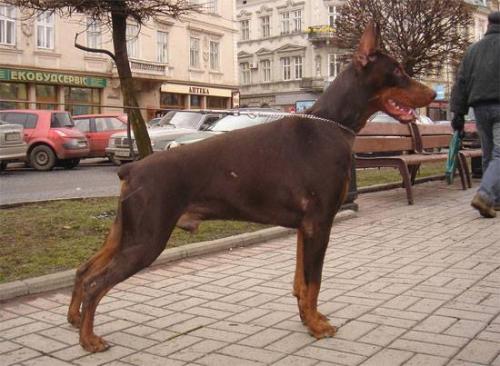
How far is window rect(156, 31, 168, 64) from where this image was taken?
136ft

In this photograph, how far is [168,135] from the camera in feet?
59.4

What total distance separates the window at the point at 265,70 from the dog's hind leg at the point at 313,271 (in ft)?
209

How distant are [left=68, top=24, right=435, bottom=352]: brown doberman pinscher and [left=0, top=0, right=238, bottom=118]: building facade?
2166cm

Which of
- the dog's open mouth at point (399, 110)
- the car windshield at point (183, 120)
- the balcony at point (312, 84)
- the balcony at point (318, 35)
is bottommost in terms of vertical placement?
the dog's open mouth at point (399, 110)

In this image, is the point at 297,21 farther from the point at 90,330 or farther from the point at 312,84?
the point at 90,330

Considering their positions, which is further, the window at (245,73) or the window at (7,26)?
the window at (245,73)

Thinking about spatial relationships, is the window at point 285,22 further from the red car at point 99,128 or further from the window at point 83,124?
the window at point 83,124

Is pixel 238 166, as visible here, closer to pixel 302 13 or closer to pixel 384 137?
pixel 384 137

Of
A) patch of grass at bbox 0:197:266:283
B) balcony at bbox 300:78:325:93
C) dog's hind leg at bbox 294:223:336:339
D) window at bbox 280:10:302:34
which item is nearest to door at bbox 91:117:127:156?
patch of grass at bbox 0:197:266:283

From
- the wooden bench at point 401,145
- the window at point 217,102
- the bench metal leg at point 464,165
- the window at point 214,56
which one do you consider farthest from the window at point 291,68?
the bench metal leg at point 464,165

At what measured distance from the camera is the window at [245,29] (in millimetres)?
69562

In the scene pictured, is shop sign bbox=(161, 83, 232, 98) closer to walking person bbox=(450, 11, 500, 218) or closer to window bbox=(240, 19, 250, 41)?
window bbox=(240, 19, 250, 41)

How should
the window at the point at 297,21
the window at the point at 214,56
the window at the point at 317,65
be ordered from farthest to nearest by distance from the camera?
the window at the point at 297,21
the window at the point at 317,65
the window at the point at 214,56

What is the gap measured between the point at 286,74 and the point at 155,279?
2389 inches
